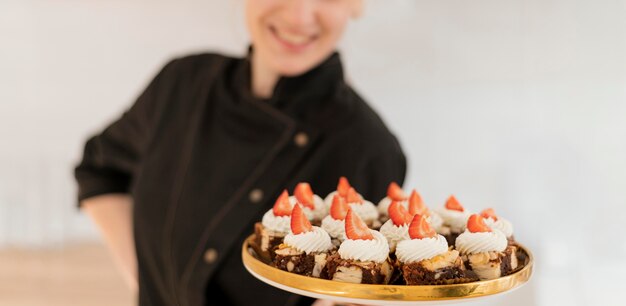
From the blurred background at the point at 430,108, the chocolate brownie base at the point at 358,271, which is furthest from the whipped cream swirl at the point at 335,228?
the blurred background at the point at 430,108

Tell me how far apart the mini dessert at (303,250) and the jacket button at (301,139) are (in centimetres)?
28

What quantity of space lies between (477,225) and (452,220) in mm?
135

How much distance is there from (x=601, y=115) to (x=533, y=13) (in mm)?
465

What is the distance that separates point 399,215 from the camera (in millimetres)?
1197

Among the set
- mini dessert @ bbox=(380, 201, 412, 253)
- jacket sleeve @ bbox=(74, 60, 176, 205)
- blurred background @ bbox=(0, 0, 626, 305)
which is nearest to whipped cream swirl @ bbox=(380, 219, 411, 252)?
mini dessert @ bbox=(380, 201, 412, 253)

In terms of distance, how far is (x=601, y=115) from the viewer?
7.97 feet

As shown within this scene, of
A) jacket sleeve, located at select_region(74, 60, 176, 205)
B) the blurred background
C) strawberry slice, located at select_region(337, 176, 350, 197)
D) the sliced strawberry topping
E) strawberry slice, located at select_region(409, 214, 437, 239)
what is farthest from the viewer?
the blurred background

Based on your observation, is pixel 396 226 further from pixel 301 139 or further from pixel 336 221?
pixel 301 139

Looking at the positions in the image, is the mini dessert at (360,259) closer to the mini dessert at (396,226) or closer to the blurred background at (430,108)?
the mini dessert at (396,226)

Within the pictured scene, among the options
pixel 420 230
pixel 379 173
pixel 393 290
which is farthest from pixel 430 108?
pixel 393 290

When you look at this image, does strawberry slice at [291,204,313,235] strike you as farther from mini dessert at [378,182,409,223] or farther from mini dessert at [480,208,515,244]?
mini dessert at [480,208,515,244]

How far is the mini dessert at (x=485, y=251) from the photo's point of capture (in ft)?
3.52

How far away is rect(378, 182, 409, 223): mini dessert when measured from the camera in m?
1.31

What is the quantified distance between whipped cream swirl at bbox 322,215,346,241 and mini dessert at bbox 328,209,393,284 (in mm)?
80
